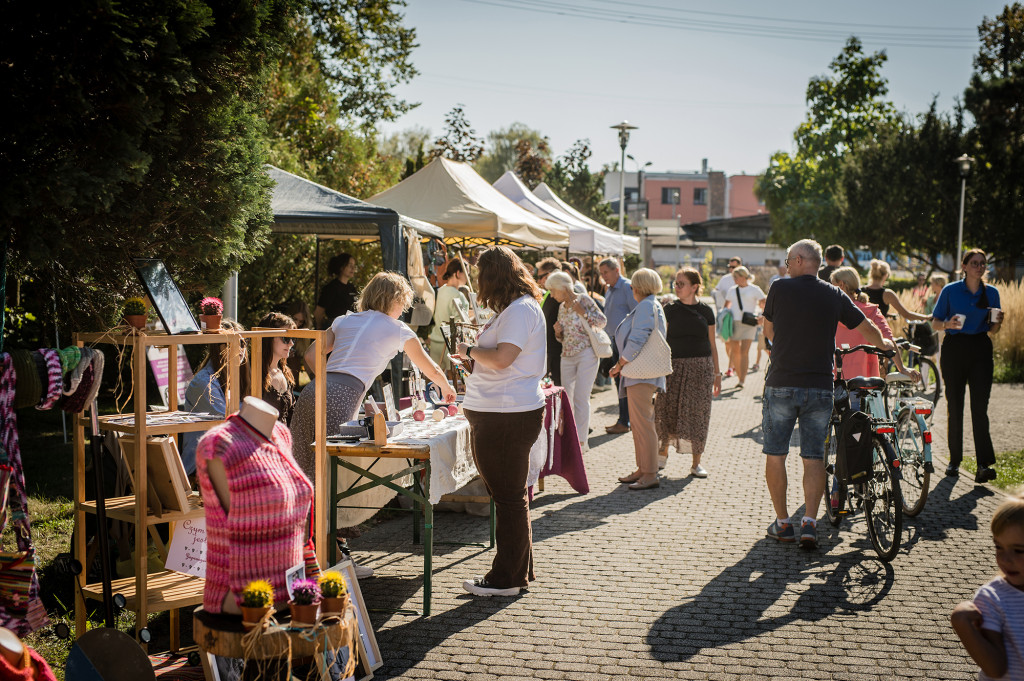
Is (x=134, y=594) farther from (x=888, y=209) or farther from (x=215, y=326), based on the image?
(x=888, y=209)

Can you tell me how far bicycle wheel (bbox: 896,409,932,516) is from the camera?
270 inches

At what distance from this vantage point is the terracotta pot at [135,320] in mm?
3799

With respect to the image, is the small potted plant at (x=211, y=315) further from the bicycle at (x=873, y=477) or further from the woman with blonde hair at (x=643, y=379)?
the bicycle at (x=873, y=477)

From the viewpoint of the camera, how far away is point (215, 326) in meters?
4.90

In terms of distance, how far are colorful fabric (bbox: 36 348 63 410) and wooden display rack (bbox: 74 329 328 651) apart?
34 centimetres

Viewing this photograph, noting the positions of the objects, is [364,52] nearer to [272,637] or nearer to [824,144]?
[272,637]

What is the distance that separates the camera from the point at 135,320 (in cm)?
381

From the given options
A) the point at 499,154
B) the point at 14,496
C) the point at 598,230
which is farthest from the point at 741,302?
the point at 499,154

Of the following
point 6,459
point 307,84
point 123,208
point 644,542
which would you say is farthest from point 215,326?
point 307,84

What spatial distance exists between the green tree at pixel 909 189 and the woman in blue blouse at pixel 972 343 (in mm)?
28029

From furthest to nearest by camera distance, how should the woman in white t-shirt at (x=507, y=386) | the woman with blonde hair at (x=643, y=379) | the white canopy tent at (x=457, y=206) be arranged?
1. the white canopy tent at (x=457, y=206)
2. the woman with blonde hair at (x=643, y=379)
3. the woman in white t-shirt at (x=507, y=386)

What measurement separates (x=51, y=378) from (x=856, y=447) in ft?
16.6

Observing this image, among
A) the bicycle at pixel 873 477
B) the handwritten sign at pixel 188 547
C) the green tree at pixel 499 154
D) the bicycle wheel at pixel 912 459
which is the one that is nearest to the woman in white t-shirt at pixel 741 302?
the bicycle wheel at pixel 912 459

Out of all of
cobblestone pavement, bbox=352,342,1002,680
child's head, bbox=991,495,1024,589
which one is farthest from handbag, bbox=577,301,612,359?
child's head, bbox=991,495,1024,589
